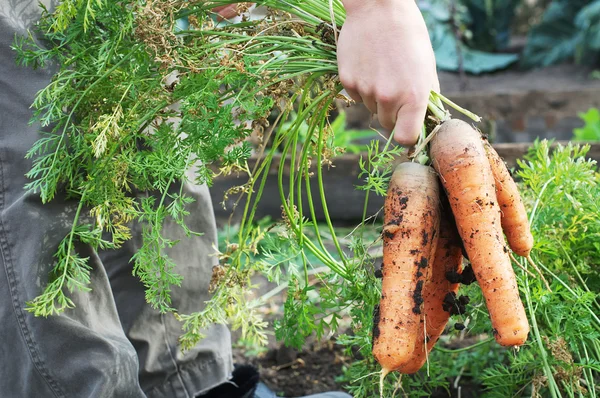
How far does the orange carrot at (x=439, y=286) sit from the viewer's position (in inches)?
63.0

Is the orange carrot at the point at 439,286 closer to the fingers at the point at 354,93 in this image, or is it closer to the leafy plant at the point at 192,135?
the leafy plant at the point at 192,135

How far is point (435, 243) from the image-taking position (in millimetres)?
1564

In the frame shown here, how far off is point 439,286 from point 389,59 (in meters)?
0.60

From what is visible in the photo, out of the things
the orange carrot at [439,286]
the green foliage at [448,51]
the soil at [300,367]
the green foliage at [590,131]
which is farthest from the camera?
the green foliage at [448,51]

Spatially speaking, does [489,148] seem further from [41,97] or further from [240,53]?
[41,97]

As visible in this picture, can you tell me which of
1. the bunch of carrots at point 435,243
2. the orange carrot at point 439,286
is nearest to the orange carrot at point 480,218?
the bunch of carrots at point 435,243

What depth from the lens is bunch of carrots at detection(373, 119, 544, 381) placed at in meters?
1.48

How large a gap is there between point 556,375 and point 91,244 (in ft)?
3.65

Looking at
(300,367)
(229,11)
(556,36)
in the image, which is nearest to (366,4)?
(229,11)

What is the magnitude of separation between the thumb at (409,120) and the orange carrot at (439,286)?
0.36 m

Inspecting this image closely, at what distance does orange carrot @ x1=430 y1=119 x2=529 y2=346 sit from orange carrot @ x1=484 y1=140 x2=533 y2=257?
0.08m

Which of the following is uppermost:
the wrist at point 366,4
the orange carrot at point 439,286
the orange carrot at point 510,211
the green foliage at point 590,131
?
the wrist at point 366,4

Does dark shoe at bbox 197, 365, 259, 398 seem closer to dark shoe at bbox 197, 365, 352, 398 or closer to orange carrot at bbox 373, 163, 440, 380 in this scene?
dark shoe at bbox 197, 365, 352, 398

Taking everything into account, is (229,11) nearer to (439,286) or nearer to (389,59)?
(389,59)
